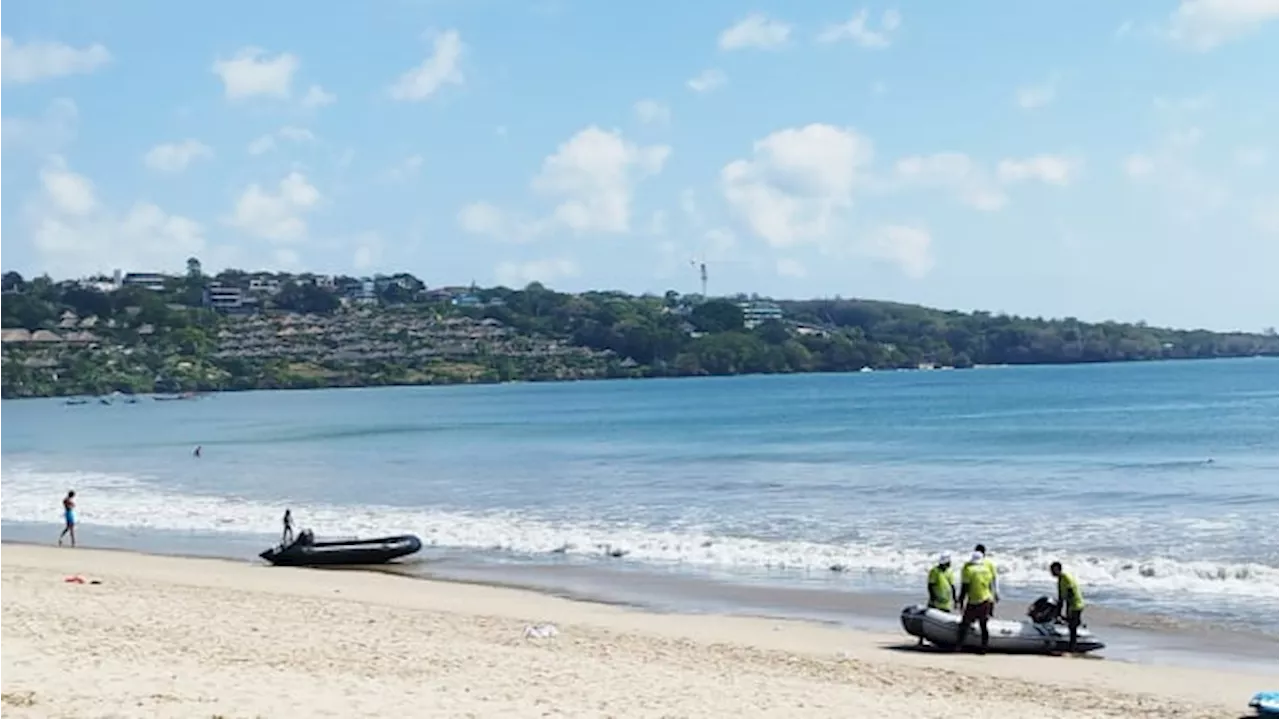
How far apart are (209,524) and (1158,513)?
24.1 meters

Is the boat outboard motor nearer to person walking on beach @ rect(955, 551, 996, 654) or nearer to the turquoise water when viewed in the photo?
person walking on beach @ rect(955, 551, 996, 654)

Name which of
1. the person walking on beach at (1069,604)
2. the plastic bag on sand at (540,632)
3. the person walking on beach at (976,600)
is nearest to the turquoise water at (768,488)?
the person walking on beach at (1069,604)

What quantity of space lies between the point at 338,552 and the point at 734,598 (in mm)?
9847

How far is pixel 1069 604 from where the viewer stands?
20062mm

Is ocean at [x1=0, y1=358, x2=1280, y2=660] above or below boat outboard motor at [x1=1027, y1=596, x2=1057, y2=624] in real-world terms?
below

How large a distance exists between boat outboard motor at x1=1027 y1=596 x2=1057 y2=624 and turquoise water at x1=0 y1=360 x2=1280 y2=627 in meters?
3.83

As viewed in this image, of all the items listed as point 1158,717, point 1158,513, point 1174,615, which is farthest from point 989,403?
point 1158,717

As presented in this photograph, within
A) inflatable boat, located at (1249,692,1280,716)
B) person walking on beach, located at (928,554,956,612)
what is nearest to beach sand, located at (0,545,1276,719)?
inflatable boat, located at (1249,692,1280,716)

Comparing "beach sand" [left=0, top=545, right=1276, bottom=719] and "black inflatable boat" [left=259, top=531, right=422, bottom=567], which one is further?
"black inflatable boat" [left=259, top=531, right=422, bottom=567]

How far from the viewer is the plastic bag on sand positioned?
66.1 ft

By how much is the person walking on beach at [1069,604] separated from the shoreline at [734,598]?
17.5 inches

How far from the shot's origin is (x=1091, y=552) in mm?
30516

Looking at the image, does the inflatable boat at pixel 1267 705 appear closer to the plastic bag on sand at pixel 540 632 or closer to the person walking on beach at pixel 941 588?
the person walking on beach at pixel 941 588

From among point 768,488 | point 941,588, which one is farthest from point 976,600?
point 768,488
